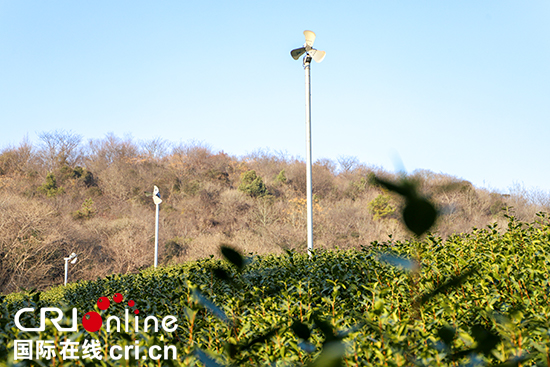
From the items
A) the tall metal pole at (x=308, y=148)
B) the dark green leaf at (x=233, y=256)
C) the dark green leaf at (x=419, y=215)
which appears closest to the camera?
the dark green leaf at (x=419, y=215)

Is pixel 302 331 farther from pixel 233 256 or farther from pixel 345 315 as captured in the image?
pixel 345 315

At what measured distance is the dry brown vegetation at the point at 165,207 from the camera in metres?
17.8

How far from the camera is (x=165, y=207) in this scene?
91.4 feet

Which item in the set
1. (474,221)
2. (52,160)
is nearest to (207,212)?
(52,160)

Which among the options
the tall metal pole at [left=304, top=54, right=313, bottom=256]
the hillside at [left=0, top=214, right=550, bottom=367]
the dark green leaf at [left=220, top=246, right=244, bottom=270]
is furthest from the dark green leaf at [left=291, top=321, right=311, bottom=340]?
the tall metal pole at [left=304, top=54, right=313, bottom=256]

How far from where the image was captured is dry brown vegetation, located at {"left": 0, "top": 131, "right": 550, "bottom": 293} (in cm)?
1775

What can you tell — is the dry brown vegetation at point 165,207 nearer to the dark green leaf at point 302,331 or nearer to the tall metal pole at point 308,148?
the tall metal pole at point 308,148

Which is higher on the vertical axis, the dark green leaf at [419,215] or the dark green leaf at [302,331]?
the dark green leaf at [419,215]

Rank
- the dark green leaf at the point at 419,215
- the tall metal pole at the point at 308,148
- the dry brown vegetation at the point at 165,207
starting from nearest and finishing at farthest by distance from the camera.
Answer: the dark green leaf at the point at 419,215 → the tall metal pole at the point at 308,148 → the dry brown vegetation at the point at 165,207

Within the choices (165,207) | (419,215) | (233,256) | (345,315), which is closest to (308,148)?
(345,315)

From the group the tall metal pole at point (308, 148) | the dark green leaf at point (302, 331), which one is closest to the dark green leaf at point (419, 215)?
the dark green leaf at point (302, 331)

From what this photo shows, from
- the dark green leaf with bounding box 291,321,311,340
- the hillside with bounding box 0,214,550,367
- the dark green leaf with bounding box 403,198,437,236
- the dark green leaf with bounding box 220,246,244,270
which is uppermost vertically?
the dark green leaf with bounding box 403,198,437,236

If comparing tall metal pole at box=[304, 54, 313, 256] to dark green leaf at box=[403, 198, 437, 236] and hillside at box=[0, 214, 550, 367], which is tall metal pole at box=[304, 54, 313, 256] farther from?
dark green leaf at box=[403, 198, 437, 236]

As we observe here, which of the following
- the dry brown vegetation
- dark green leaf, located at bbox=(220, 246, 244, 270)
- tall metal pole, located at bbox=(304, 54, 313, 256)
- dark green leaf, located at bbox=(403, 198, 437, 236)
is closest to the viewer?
dark green leaf, located at bbox=(403, 198, 437, 236)
